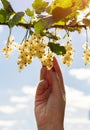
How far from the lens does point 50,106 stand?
429cm

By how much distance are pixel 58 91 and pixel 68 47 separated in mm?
1162

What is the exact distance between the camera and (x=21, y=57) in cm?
286

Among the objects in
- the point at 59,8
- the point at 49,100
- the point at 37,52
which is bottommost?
the point at 37,52

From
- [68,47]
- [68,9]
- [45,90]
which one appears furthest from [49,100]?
[68,9]

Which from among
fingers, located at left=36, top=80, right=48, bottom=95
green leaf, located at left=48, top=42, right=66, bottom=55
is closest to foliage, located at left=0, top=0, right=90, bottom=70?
green leaf, located at left=48, top=42, right=66, bottom=55

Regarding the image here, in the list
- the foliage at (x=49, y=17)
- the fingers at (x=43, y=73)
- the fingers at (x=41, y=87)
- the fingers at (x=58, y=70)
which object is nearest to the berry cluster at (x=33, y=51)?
the foliage at (x=49, y=17)

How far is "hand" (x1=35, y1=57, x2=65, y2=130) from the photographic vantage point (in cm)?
425

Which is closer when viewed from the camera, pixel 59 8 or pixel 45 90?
pixel 59 8

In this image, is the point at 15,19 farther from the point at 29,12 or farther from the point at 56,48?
the point at 56,48

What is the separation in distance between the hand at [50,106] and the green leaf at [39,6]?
1486mm

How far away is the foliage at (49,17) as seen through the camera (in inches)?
101

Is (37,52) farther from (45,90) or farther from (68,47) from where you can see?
(45,90)

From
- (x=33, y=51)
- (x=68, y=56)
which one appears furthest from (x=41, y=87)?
(x=33, y=51)

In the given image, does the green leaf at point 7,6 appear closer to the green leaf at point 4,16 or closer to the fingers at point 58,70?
the green leaf at point 4,16
